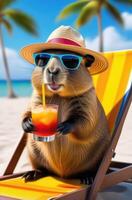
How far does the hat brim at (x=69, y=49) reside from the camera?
283 cm

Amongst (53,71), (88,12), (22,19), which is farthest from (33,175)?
(88,12)

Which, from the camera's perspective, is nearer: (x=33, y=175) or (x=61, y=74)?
(x=61, y=74)

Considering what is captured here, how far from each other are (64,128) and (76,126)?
0.09 m

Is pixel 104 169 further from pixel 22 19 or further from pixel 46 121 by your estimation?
pixel 22 19

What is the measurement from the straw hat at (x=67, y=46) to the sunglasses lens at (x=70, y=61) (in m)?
0.06

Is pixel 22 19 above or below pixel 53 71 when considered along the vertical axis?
above

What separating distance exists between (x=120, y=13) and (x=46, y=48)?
28.5 m

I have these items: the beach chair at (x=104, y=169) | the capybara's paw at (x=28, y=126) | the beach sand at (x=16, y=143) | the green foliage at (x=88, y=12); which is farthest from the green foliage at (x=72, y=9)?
the capybara's paw at (x=28, y=126)

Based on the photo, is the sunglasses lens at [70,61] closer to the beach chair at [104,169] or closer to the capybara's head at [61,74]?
the capybara's head at [61,74]

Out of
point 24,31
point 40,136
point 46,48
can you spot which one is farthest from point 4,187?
point 24,31

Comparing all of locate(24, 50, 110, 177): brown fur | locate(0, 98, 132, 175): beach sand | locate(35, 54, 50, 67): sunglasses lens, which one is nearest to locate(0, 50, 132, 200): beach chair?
locate(24, 50, 110, 177): brown fur

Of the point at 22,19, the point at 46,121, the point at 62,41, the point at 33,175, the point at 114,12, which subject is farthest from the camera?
the point at 114,12

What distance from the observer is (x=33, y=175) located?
309cm

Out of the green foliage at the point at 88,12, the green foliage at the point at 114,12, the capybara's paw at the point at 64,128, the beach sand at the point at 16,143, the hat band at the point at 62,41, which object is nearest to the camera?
the capybara's paw at the point at 64,128
